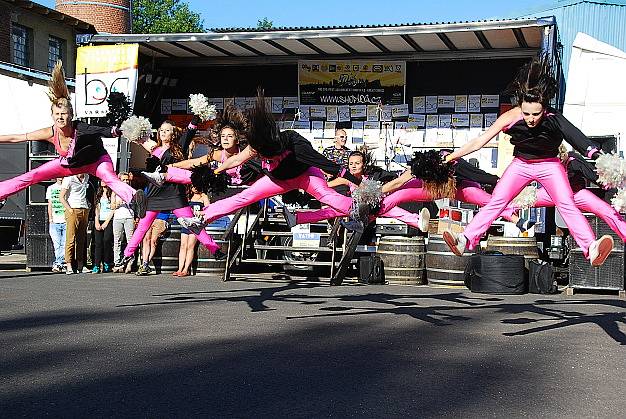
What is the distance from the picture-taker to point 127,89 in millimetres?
19969

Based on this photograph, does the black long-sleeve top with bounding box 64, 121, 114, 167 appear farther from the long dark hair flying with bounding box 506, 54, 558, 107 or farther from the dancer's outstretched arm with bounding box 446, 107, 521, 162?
the long dark hair flying with bounding box 506, 54, 558, 107

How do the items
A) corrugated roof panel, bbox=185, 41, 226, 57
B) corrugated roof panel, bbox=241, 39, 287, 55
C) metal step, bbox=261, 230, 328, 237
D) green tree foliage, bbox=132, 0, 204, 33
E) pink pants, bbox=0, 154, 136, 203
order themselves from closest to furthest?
pink pants, bbox=0, 154, 136, 203
metal step, bbox=261, 230, 328, 237
corrugated roof panel, bbox=241, 39, 287, 55
corrugated roof panel, bbox=185, 41, 226, 57
green tree foliage, bbox=132, 0, 204, 33

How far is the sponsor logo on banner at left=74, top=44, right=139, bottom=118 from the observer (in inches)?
780

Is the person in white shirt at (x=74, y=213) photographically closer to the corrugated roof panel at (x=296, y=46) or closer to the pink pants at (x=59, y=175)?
the corrugated roof panel at (x=296, y=46)

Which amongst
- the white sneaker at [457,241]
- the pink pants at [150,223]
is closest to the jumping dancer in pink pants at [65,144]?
the pink pants at [150,223]

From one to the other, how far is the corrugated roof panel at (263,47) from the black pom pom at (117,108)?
3558mm

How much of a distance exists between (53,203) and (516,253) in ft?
29.6

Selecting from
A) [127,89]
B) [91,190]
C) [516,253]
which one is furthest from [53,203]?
[516,253]

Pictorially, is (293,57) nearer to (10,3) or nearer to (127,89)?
(127,89)

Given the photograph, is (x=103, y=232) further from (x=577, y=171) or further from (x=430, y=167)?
(x=577, y=171)

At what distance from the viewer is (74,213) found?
57.9 feet

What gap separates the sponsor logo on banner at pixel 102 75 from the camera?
19.8m

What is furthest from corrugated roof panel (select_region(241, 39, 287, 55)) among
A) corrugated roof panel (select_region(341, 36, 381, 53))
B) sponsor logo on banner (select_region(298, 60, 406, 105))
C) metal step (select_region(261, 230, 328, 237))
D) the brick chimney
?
the brick chimney

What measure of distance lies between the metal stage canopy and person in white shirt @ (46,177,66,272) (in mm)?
4192
